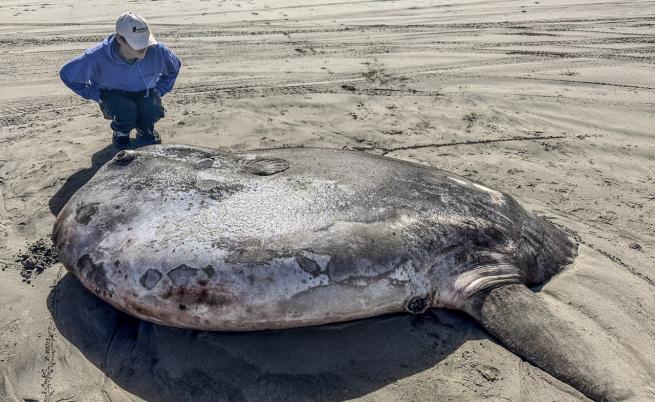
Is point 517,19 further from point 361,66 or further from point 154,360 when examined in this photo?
point 154,360

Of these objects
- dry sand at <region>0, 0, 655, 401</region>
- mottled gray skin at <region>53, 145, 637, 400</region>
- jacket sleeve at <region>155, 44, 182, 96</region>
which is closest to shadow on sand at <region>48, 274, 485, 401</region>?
dry sand at <region>0, 0, 655, 401</region>

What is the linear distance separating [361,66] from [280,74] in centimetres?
117

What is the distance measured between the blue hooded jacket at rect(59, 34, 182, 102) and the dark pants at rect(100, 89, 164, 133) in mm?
72

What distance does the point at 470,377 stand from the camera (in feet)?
9.41

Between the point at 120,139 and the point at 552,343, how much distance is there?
14.2ft

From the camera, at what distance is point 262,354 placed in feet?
9.64

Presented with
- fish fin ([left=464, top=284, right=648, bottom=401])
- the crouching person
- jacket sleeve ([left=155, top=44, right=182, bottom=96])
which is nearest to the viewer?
fish fin ([left=464, top=284, right=648, bottom=401])

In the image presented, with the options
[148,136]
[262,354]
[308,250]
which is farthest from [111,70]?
[262,354]

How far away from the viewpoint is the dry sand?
2.88 metres

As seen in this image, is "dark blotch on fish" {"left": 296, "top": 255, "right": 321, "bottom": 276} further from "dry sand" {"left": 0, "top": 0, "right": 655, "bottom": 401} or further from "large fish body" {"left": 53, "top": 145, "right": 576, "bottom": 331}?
"dry sand" {"left": 0, "top": 0, "right": 655, "bottom": 401}

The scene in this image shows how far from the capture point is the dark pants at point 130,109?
5.12 metres

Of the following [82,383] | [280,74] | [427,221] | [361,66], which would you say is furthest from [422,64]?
[82,383]


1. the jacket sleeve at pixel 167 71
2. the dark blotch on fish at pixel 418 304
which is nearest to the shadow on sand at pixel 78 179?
the jacket sleeve at pixel 167 71

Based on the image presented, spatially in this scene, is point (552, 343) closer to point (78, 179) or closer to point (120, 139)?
point (78, 179)
